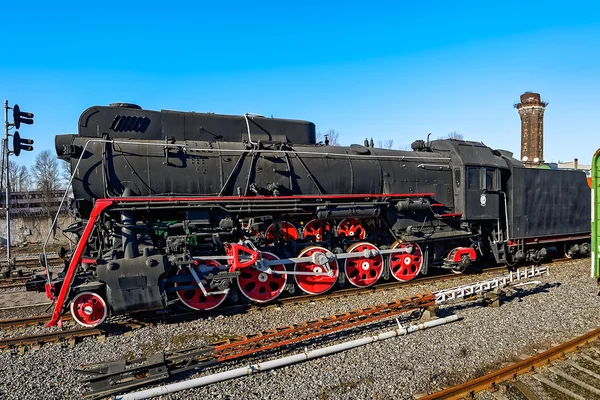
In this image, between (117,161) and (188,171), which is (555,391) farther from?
(117,161)

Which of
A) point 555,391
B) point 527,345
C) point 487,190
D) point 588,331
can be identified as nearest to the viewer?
point 555,391

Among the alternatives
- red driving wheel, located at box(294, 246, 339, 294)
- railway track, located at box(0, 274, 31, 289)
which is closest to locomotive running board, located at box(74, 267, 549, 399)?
red driving wheel, located at box(294, 246, 339, 294)

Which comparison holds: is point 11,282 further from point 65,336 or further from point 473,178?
point 473,178

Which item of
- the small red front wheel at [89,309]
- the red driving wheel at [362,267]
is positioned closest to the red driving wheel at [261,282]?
the red driving wheel at [362,267]

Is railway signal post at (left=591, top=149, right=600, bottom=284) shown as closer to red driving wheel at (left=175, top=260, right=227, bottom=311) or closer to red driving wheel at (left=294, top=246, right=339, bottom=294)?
red driving wheel at (left=294, top=246, right=339, bottom=294)

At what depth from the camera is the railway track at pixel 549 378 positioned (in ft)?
14.3

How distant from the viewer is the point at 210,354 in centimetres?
514

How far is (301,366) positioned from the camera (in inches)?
199

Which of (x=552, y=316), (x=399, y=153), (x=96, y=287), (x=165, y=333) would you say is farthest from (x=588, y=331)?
(x=96, y=287)

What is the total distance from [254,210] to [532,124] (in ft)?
102

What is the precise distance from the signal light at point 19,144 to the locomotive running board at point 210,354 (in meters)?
9.24

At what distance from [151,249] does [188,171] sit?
65.1 inches

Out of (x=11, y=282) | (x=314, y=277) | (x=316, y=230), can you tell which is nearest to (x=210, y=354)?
(x=314, y=277)

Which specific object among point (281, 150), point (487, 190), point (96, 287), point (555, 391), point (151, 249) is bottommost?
point (555, 391)
